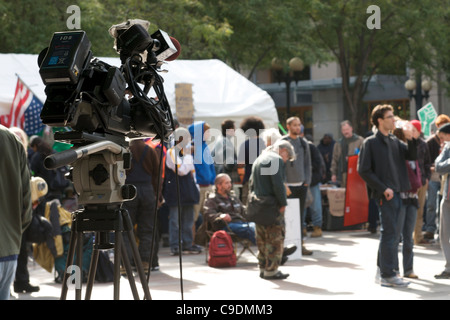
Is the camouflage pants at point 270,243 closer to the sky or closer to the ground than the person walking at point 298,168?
closer to the ground

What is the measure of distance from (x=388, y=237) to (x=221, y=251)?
8.94 ft

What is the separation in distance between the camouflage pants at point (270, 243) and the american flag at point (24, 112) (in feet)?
17.6

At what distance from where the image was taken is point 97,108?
3699 mm

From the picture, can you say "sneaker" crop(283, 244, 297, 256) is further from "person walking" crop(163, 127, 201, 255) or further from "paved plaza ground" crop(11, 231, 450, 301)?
"person walking" crop(163, 127, 201, 255)

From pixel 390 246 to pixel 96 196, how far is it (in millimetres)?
5651

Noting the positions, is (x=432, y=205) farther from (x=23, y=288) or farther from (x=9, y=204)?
(x=9, y=204)

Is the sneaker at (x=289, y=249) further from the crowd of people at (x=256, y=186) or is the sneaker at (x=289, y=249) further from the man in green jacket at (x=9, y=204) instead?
the man in green jacket at (x=9, y=204)

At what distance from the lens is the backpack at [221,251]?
1094 cm

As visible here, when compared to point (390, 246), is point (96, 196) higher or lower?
higher

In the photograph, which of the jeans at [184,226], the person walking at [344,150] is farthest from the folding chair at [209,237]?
the person walking at [344,150]

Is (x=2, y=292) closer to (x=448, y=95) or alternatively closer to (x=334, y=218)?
(x=334, y=218)

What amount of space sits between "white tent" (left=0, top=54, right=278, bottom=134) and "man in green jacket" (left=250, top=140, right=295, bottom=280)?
5227 mm

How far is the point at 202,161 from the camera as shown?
1320 cm
